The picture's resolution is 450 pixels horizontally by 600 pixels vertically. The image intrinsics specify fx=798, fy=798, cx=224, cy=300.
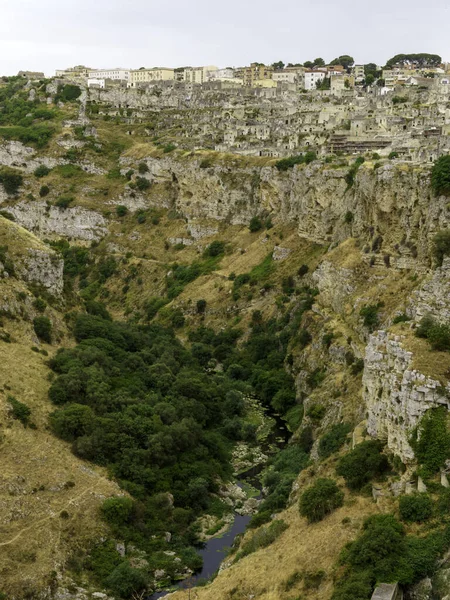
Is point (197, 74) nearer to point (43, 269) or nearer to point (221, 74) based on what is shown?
point (221, 74)

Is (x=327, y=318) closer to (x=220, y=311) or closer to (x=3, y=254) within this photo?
(x=220, y=311)

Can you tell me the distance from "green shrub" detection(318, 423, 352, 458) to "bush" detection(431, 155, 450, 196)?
16456 mm

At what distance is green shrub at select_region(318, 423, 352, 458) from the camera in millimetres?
40594

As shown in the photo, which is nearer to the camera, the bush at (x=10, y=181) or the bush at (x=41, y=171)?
the bush at (x=10, y=181)

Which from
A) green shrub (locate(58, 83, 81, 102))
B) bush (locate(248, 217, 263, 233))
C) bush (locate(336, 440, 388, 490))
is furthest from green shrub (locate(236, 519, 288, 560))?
green shrub (locate(58, 83, 81, 102))

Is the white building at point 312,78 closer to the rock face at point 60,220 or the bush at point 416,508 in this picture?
the rock face at point 60,220

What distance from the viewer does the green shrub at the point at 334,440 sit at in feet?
133

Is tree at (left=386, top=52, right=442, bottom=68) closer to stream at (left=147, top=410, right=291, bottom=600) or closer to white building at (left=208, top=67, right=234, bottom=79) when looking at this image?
white building at (left=208, top=67, right=234, bottom=79)

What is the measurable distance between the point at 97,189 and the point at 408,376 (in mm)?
63935

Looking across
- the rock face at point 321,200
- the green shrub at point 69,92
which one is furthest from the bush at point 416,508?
the green shrub at point 69,92

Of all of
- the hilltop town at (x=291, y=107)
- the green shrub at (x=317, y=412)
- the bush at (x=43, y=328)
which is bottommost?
the green shrub at (x=317, y=412)

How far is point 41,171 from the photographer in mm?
92625

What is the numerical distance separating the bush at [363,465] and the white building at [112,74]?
4607 inches

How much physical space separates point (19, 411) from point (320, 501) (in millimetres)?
17605
